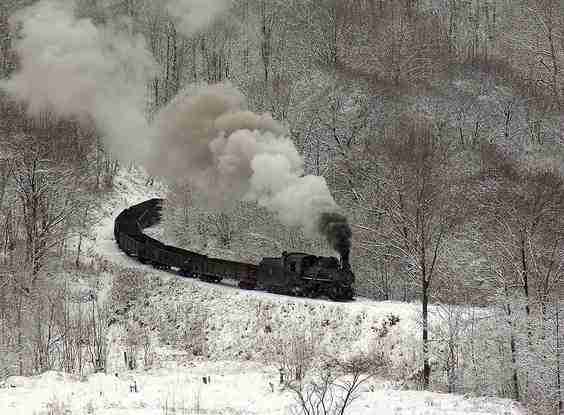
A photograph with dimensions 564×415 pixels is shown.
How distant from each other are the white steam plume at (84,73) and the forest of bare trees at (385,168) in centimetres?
183

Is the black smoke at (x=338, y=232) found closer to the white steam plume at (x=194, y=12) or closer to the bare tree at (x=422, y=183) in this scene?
the bare tree at (x=422, y=183)

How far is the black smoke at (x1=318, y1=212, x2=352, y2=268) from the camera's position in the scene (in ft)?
105

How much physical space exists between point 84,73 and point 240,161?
42.2m

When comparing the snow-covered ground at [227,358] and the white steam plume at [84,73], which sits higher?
the white steam plume at [84,73]

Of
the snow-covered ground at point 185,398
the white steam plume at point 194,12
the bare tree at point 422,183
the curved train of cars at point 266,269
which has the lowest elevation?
the snow-covered ground at point 185,398

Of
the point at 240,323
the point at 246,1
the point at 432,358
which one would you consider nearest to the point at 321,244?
the point at 240,323

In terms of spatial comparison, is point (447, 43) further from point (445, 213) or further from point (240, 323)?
point (240, 323)

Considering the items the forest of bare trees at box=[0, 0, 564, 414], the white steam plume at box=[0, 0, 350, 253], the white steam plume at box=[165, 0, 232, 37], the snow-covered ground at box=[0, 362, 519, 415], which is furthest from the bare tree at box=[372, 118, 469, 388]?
the white steam plume at box=[165, 0, 232, 37]

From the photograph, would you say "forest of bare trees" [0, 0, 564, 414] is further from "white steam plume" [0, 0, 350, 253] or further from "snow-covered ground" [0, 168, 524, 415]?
"white steam plume" [0, 0, 350, 253]

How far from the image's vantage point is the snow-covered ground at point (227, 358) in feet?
58.3

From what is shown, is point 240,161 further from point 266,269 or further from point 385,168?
point 385,168

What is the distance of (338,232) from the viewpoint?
3200cm

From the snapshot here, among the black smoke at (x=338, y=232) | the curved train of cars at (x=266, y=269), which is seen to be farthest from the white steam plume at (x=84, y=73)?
the black smoke at (x=338, y=232)

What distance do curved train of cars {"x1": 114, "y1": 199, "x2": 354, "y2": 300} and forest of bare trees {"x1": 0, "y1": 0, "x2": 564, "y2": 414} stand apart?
4023 mm
